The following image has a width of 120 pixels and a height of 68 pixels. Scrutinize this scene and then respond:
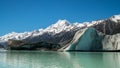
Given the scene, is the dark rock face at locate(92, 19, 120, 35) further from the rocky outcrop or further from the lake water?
the lake water

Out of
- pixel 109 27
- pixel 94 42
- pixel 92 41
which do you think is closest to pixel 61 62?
pixel 92 41

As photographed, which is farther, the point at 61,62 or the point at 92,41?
the point at 92,41

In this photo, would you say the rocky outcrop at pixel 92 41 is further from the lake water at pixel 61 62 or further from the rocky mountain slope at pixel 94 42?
the lake water at pixel 61 62

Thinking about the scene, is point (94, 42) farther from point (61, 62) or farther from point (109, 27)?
point (109, 27)

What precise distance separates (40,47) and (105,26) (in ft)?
307

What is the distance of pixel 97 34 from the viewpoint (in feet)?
230

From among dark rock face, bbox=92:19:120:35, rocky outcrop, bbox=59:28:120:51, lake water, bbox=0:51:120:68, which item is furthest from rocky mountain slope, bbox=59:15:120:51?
dark rock face, bbox=92:19:120:35

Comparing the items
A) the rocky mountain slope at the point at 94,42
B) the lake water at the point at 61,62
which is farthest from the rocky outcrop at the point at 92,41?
the lake water at the point at 61,62

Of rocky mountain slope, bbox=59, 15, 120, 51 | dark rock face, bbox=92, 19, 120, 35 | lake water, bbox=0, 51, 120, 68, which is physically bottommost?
lake water, bbox=0, 51, 120, 68

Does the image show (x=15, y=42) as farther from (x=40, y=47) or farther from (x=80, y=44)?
(x=80, y=44)

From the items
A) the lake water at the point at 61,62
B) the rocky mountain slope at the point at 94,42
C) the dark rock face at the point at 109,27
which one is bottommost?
the lake water at the point at 61,62

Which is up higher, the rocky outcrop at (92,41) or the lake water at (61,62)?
the rocky outcrop at (92,41)

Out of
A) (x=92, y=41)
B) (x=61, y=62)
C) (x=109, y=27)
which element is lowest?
(x=61, y=62)

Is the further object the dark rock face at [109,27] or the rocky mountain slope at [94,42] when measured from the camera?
the dark rock face at [109,27]
